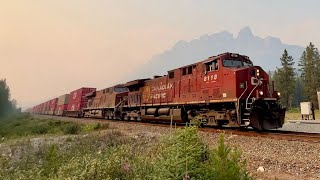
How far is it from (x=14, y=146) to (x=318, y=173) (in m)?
11.7

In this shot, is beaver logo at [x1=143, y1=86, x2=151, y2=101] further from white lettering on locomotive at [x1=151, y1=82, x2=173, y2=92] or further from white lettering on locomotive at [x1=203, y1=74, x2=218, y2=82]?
white lettering on locomotive at [x1=203, y1=74, x2=218, y2=82]

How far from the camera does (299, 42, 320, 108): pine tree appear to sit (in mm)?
75312

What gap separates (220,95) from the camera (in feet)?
55.1

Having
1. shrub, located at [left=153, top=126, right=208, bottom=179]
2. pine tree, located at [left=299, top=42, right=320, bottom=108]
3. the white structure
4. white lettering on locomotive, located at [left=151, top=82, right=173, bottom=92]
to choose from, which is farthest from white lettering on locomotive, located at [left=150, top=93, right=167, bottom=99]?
pine tree, located at [left=299, top=42, right=320, bottom=108]

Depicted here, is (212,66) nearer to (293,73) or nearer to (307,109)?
(307,109)

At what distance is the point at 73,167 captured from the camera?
4.89m

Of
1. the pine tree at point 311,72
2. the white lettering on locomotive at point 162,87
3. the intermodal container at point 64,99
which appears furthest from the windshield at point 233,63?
the pine tree at point 311,72

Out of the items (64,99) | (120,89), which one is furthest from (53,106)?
(120,89)

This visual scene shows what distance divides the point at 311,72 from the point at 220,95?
7221 cm

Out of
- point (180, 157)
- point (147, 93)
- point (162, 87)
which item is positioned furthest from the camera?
point (147, 93)

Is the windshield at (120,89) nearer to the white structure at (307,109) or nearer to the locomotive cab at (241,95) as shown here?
the locomotive cab at (241,95)

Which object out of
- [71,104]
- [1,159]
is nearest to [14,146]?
[1,159]

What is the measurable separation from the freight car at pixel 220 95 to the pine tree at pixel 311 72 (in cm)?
6279

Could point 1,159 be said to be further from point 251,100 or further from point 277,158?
point 251,100
